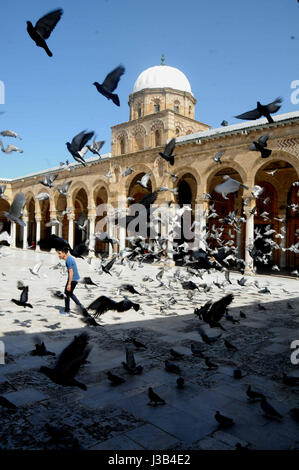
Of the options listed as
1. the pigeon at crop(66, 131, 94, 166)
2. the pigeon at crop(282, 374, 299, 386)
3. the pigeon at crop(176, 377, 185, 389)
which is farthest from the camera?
the pigeon at crop(66, 131, 94, 166)

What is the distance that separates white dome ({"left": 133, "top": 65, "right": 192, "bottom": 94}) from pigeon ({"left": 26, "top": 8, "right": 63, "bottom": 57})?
81.6 ft

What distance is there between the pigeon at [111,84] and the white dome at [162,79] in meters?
23.6

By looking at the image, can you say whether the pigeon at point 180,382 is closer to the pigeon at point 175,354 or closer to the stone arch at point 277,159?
the pigeon at point 175,354

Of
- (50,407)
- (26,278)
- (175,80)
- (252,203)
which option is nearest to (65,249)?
(50,407)

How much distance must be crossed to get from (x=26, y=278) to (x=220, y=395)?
10495mm

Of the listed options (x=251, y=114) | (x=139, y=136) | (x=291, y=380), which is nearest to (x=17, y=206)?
(x=251, y=114)

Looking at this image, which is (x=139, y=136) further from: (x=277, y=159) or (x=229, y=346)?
(x=229, y=346)

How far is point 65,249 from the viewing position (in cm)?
673

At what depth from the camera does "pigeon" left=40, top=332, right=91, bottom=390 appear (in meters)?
2.58

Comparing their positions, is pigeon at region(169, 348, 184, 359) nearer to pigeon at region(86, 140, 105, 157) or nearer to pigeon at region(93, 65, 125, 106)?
pigeon at region(93, 65, 125, 106)

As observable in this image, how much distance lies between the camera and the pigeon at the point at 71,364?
102 inches

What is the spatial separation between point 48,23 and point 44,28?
8cm

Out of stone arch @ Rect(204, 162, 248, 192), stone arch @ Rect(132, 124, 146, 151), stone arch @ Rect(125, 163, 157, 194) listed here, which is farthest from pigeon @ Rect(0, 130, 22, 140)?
stone arch @ Rect(132, 124, 146, 151)

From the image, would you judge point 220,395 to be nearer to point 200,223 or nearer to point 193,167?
point 200,223
